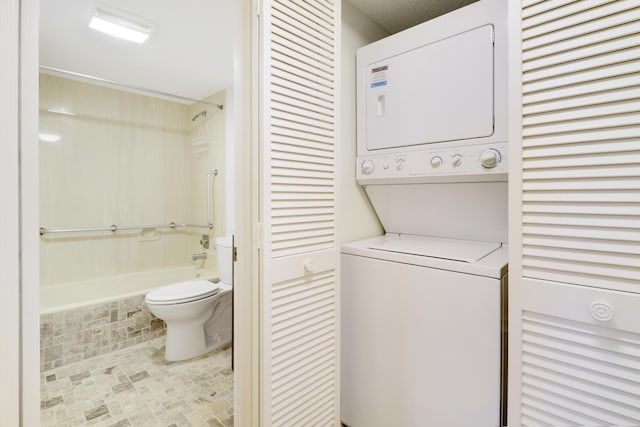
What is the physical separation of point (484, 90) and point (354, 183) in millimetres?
823

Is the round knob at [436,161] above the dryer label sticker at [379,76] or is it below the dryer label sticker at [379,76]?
below

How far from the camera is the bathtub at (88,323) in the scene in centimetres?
223

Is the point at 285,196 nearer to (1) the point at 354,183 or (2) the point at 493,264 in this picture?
(1) the point at 354,183

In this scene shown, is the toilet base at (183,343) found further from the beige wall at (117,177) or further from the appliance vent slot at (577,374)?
the appliance vent slot at (577,374)

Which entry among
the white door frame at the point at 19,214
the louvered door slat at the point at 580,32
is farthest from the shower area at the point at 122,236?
the louvered door slat at the point at 580,32

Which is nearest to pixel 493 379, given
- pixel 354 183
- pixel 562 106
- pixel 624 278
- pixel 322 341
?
pixel 624 278

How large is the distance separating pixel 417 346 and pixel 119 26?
2.71m

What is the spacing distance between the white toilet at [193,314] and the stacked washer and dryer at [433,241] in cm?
136

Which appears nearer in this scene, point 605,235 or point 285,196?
point 605,235

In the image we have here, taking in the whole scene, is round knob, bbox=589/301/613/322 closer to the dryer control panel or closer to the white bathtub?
the dryer control panel

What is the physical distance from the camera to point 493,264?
1.18 metres

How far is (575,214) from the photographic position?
91 cm

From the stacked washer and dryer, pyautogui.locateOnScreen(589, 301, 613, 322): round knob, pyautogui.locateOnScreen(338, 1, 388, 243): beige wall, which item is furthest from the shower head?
pyautogui.locateOnScreen(589, 301, 613, 322): round knob

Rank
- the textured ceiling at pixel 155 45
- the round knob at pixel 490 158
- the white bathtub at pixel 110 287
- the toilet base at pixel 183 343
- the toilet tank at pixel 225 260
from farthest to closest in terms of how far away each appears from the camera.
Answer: the toilet tank at pixel 225 260 < the white bathtub at pixel 110 287 < the toilet base at pixel 183 343 < the textured ceiling at pixel 155 45 < the round knob at pixel 490 158
